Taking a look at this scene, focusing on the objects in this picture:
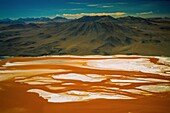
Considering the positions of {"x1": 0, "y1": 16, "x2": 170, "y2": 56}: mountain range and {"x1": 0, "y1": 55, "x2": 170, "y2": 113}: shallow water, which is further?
{"x1": 0, "y1": 16, "x2": 170, "y2": 56}: mountain range

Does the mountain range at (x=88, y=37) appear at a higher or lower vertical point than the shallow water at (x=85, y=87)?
higher

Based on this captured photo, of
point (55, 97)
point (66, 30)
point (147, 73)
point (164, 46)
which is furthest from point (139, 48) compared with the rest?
point (55, 97)

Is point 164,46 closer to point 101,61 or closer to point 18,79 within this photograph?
point 101,61

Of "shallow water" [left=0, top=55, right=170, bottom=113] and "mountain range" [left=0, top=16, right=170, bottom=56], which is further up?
"mountain range" [left=0, top=16, right=170, bottom=56]

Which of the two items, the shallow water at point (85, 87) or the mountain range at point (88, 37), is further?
the mountain range at point (88, 37)
